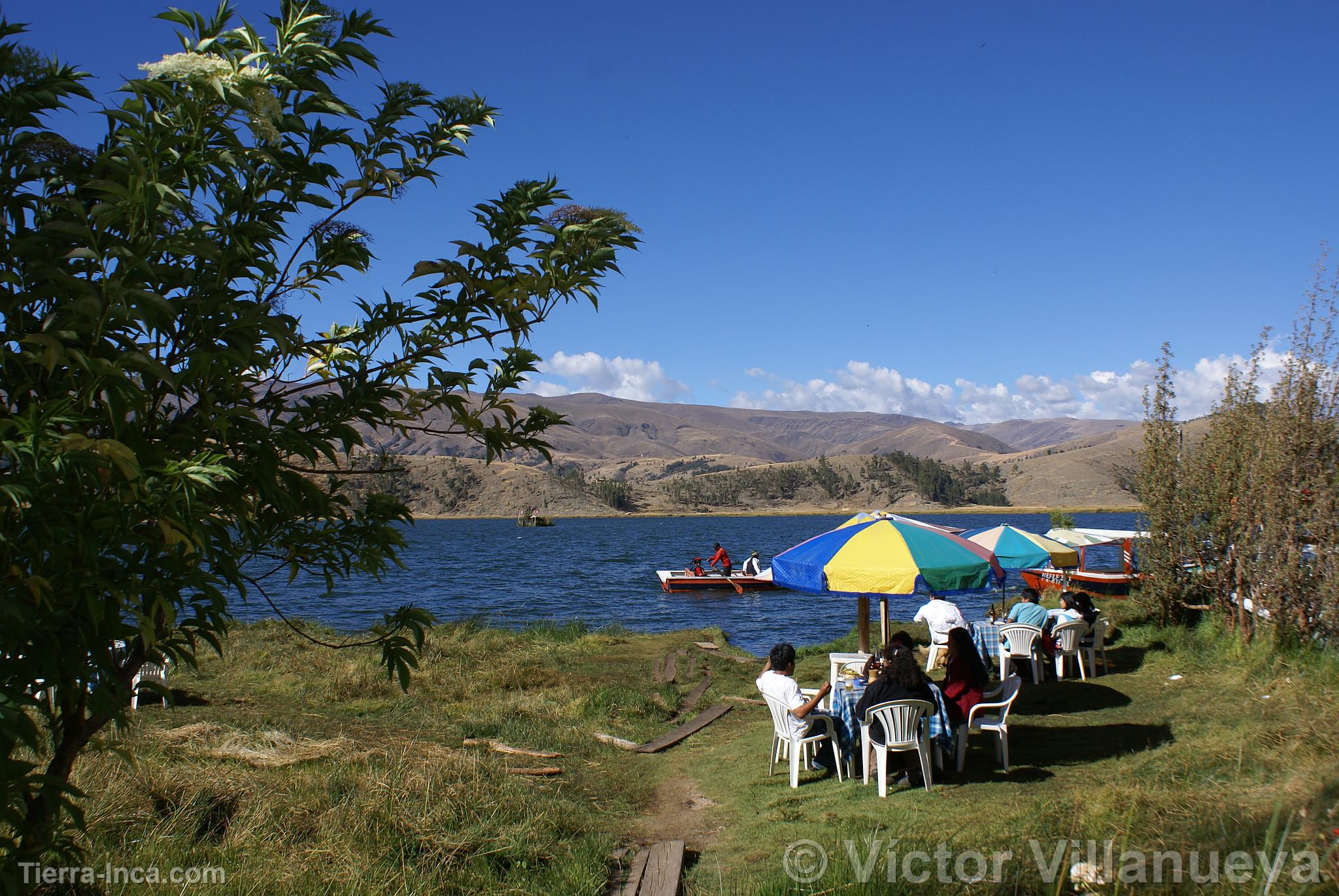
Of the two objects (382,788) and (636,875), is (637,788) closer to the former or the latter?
(636,875)

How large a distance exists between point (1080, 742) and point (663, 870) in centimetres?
502

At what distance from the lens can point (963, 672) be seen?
792 cm

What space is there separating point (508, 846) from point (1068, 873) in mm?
3214

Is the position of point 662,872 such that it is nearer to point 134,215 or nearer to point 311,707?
point 134,215

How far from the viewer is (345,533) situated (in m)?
3.26

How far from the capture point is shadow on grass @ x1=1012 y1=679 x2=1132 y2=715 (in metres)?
10.1

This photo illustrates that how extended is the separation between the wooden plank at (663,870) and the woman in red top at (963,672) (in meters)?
3.16

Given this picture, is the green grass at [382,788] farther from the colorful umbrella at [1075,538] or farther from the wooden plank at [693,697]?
the colorful umbrella at [1075,538]

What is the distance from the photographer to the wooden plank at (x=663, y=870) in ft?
17.1

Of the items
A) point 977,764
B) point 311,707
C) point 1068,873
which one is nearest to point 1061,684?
point 977,764

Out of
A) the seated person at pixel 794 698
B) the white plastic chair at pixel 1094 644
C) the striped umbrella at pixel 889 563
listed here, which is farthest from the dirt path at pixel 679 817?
the white plastic chair at pixel 1094 644

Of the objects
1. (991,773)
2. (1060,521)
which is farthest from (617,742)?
(1060,521)

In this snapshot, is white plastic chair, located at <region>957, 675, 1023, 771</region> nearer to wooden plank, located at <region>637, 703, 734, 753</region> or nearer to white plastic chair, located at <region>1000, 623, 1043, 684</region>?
wooden plank, located at <region>637, 703, 734, 753</region>

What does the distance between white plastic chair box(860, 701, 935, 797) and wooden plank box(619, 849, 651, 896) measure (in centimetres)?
212
